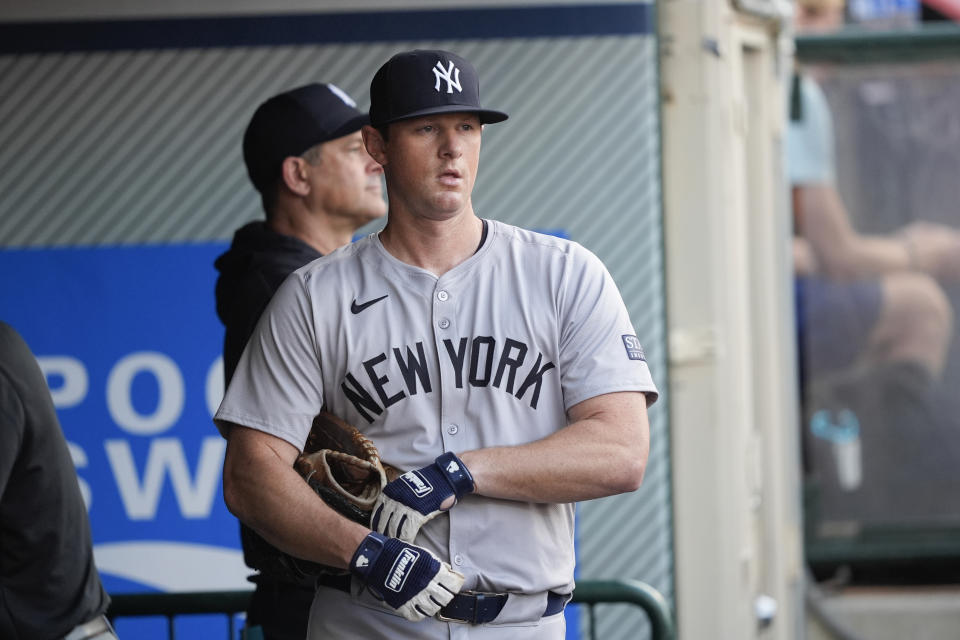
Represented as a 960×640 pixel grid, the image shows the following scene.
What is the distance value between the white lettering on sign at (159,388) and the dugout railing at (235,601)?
706mm

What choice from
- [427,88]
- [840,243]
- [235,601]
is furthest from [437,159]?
[840,243]

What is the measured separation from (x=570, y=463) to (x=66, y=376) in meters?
2.26

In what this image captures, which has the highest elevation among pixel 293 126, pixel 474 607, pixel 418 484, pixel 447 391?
pixel 293 126

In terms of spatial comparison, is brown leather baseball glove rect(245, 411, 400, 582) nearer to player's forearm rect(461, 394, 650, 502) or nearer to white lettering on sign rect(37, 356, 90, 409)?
player's forearm rect(461, 394, 650, 502)

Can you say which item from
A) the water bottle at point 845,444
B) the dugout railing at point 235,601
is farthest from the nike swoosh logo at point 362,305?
the water bottle at point 845,444

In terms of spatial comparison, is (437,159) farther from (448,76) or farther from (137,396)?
(137,396)

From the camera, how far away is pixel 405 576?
242 cm

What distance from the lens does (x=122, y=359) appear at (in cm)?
432

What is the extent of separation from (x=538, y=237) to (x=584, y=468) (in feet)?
1.55

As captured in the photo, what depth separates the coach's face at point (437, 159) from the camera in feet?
8.59

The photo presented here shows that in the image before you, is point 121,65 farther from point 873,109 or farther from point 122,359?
point 873,109

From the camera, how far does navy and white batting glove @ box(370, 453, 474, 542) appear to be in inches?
96.9

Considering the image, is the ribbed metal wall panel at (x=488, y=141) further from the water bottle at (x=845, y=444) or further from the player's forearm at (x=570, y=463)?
the water bottle at (x=845, y=444)

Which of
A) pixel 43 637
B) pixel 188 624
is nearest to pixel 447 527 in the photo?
pixel 43 637
